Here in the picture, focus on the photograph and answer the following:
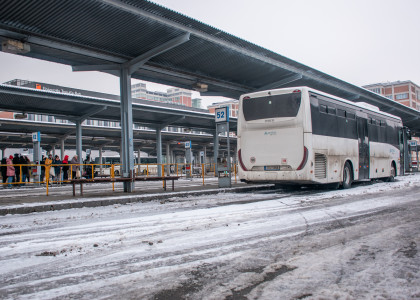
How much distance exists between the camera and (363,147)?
50.6 feet

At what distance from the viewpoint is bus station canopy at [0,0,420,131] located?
34.7ft

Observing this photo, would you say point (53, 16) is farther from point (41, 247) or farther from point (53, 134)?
point (53, 134)

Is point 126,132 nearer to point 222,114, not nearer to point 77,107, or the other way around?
point 222,114

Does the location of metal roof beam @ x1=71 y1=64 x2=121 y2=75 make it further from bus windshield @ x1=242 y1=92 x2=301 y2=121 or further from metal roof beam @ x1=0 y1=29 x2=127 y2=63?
bus windshield @ x1=242 y1=92 x2=301 y2=121

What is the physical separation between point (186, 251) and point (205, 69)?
1277cm

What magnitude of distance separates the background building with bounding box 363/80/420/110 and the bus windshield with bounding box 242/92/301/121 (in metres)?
88.4

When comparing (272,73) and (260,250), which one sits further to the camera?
(272,73)

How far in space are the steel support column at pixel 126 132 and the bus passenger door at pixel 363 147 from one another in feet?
30.5

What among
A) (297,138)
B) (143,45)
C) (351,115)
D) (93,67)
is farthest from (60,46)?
(351,115)

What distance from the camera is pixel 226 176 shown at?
1502cm

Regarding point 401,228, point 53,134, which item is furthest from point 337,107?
point 53,134

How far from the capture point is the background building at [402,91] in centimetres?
8962

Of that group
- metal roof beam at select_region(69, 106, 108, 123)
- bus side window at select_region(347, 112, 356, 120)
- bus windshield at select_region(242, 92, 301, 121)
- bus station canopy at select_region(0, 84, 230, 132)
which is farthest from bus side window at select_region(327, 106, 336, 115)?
metal roof beam at select_region(69, 106, 108, 123)

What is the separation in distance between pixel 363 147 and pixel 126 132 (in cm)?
982
